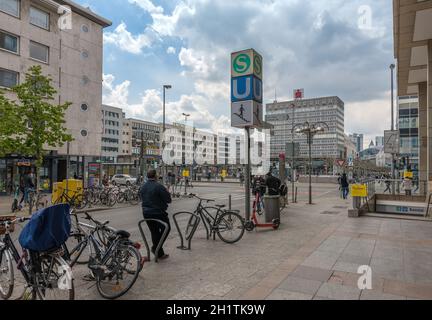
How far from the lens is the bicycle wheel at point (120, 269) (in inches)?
175

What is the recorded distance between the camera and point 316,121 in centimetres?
7031

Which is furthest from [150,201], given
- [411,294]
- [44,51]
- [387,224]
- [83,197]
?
[44,51]

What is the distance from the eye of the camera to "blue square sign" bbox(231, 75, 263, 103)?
9125mm

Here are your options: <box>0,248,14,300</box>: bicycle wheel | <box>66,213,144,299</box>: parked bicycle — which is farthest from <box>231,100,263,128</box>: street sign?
<box>0,248,14,300</box>: bicycle wheel

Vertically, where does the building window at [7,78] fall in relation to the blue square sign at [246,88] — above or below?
above

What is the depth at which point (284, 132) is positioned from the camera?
8594cm

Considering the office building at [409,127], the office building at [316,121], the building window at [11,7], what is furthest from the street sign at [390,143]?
the office building at [409,127]

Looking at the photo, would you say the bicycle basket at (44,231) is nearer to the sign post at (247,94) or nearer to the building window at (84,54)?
the sign post at (247,94)

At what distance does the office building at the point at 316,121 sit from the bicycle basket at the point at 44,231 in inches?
2338

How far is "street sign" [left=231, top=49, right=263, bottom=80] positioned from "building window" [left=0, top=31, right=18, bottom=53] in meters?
23.6

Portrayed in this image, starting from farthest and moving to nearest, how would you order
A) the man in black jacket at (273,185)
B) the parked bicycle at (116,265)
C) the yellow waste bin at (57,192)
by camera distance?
the yellow waste bin at (57,192), the man in black jacket at (273,185), the parked bicycle at (116,265)

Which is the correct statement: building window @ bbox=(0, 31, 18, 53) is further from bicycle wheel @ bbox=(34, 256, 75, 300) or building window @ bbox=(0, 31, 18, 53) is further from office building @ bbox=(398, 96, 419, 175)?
office building @ bbox=(398, 96, 419, 175)

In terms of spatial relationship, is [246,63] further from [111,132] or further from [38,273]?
[111,132]
